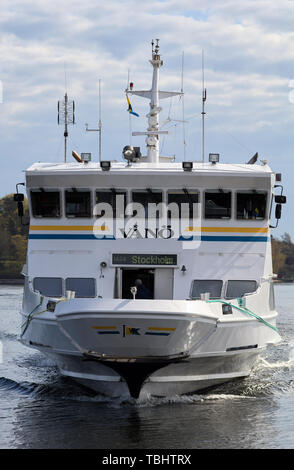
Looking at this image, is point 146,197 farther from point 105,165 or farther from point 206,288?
point 206,288

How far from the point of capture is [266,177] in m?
19.2

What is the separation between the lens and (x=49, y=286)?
62.4 ft

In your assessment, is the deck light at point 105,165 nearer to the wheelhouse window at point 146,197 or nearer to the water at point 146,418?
the wheelhouse window at point 146,197

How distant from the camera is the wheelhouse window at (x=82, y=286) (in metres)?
18.7

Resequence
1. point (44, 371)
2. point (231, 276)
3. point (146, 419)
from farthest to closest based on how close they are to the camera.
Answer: point (44, 371) < point (231, 276) < point (146, 419)

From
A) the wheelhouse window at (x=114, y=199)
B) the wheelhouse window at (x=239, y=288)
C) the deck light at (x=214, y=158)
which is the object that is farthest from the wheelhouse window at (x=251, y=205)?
the wheelhouse window at (x=114, y=199)

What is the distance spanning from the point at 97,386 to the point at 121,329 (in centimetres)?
270

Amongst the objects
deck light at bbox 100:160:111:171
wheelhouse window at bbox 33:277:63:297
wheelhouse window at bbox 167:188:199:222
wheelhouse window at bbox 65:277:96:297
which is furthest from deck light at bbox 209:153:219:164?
wheelhouse window at bbox 33:277:63:297

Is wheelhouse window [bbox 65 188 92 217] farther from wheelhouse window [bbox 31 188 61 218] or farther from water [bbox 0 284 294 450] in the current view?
water [bbox 0 284 294 450]

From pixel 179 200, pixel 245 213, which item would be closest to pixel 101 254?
pixel 179 200

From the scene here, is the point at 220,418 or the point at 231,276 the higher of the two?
the point at 231,276

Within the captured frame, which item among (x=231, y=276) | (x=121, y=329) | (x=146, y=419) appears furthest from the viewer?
(x=231, y=276)

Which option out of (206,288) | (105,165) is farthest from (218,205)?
(105,165)

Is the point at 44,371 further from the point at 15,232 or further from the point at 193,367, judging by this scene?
the point at 15,232
